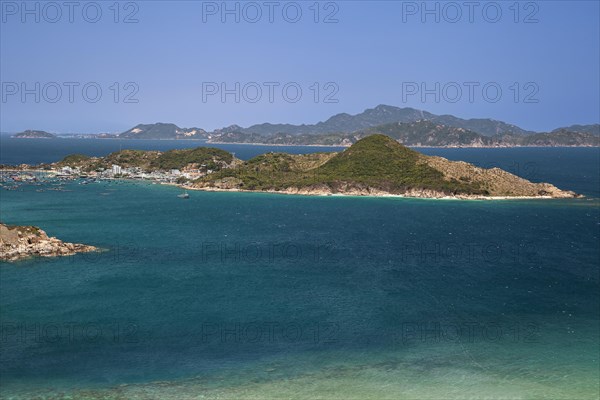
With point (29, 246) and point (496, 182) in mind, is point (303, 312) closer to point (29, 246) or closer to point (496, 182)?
point (29, 246)

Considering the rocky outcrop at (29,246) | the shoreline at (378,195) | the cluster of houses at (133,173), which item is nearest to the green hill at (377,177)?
the shoreline at (378,195)

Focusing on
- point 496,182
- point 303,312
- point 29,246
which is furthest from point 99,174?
point 303,312

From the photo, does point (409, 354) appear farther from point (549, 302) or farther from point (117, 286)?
point (117, 286)

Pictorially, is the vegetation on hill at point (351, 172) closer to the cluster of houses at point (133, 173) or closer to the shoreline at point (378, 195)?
the shoreline at point (378, 195)

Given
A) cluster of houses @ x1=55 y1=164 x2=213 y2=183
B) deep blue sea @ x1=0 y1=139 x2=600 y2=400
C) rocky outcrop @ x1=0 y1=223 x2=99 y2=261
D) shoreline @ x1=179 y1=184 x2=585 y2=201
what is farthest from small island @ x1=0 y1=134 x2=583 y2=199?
rocky outcrop @ x1=0 y1=223 x2=99 y2=261

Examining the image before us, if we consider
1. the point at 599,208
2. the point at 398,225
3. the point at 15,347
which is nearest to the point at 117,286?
the point at 15,347

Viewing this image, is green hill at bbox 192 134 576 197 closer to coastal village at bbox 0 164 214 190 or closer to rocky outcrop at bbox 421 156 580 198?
rocky outcrop at bbox 421 156 580 198
